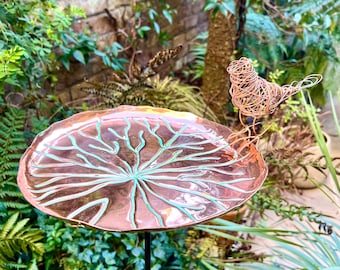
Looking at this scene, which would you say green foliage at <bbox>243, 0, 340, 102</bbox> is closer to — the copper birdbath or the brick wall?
the brick wall

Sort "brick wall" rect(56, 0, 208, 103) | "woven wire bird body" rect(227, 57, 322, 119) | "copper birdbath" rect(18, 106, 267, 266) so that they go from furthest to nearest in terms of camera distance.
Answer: "brick wall" rect(56, 0, 208, 103), "woven wire bird body" rect(227, 57, 322, 119), "copper birdbath" rect(18, 106, 267, 266)

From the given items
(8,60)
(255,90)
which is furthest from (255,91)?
(8,60)

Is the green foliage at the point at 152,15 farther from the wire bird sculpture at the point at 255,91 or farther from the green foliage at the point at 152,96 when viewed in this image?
the wire bird sculpture at the point at 255,91

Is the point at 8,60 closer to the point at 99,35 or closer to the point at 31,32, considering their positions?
the point at 31,32

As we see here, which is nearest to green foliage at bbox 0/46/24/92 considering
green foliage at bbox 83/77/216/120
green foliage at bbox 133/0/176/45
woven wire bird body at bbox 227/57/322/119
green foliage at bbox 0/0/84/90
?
green foliage at bbox 0/0/84/90

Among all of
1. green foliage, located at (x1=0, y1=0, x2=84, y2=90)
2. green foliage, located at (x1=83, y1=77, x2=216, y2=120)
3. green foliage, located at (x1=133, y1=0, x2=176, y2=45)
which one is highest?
green foliage, located at (x1=133, y1=0, x2=176, y2=45)

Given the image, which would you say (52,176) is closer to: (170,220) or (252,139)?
(170,220)

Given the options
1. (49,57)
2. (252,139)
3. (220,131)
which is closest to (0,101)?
(49,57)

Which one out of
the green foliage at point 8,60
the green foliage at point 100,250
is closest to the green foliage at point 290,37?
the green foliage at point 100,250
